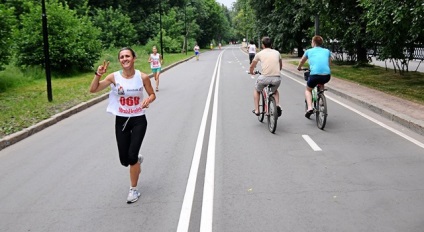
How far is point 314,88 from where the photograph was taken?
9391 mm

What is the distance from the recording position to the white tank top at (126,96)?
500cm

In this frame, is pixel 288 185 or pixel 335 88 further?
pixel 335 88

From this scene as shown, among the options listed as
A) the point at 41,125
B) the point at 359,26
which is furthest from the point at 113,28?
the point at 41,125

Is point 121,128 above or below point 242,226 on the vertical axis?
above

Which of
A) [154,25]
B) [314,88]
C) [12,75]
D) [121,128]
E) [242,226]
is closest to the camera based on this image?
[242,226]

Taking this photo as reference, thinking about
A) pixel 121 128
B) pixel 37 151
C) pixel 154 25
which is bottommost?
pixel 37 151

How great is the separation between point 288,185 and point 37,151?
479 cm

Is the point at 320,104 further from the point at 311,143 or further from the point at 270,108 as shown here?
the point at 311,143

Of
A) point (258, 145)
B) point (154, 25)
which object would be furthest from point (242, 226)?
point (154, 25)

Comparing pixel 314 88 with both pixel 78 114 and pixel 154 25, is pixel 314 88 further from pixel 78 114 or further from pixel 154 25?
pixel 154 25

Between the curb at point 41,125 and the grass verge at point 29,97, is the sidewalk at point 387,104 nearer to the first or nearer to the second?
the curb at point 41,125

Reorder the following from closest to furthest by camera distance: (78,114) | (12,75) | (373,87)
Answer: (78,114), (373,87), (12,75)

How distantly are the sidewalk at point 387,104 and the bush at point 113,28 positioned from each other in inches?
1582

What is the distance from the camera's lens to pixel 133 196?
5094 mm
